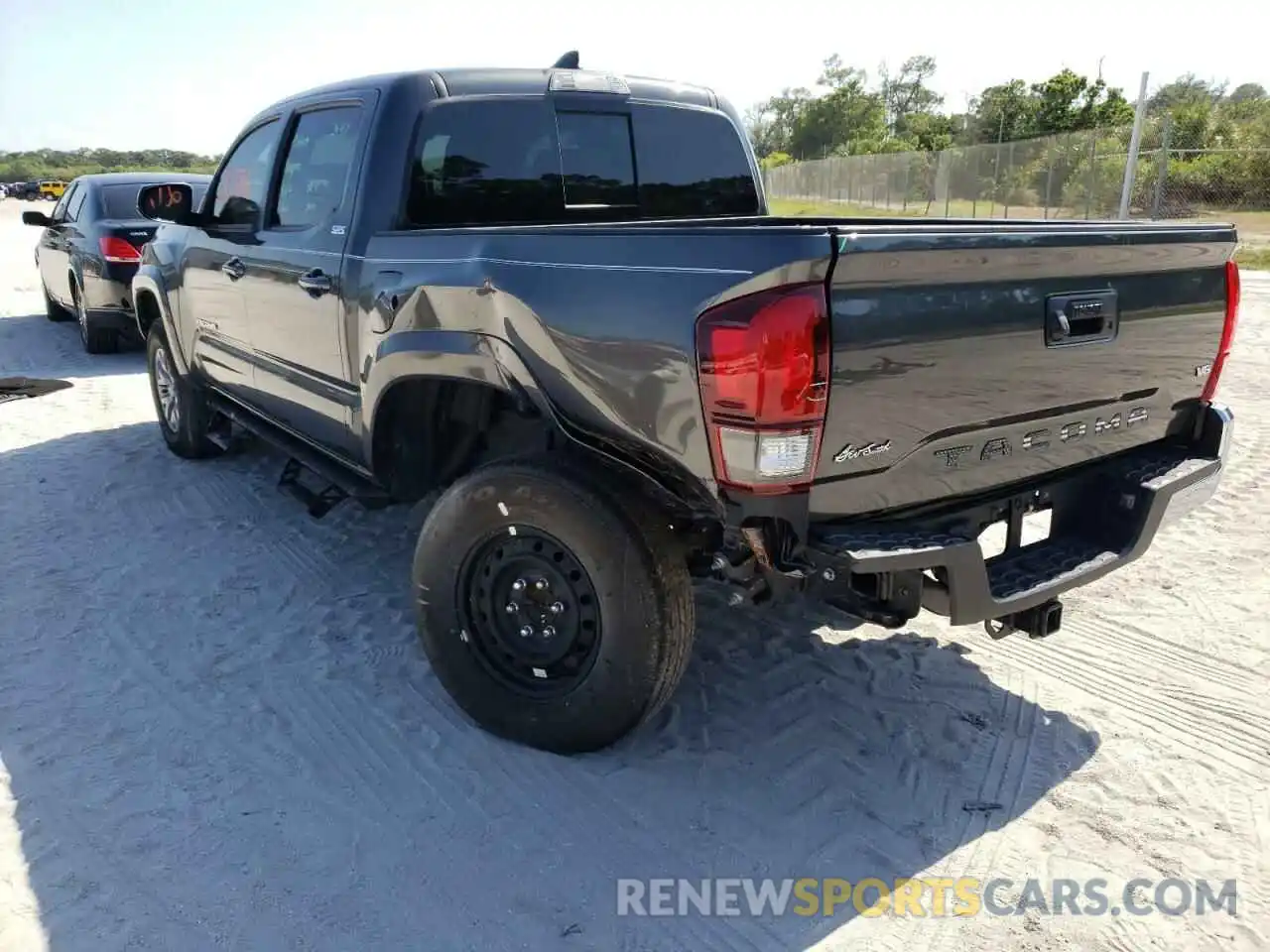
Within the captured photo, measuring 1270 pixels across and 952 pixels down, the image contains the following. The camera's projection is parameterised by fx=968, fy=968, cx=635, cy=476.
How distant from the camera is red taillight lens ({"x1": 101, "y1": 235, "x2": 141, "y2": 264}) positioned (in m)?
8.73

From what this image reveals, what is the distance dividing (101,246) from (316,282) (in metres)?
6.38

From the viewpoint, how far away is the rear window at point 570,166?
3570mm

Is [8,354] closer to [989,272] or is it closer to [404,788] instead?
[404,788]

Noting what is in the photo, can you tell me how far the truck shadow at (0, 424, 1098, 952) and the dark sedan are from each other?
5.40 metres

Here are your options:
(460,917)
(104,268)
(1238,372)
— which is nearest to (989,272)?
(460,917)

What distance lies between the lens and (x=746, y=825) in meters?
2.71

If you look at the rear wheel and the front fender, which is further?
the rear wheel

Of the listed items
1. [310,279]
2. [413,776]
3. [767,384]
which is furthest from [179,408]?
[767,384]

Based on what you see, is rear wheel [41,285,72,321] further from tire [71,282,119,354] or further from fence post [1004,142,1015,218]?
fence post [1004,142,1015,218]

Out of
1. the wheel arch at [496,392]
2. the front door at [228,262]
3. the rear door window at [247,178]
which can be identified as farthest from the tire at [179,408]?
the wheel arch at [496,392]

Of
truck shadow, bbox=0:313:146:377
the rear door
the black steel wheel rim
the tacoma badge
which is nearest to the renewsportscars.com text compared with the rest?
the black steel wheel rim

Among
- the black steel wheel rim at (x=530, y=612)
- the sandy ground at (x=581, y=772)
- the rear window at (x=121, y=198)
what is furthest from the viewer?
the rear window at (x=121, y=198)

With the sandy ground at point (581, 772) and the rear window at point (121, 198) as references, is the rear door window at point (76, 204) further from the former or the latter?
the sandy ground at point (581, 772)

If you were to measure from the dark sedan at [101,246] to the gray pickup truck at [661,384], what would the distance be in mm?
5605
